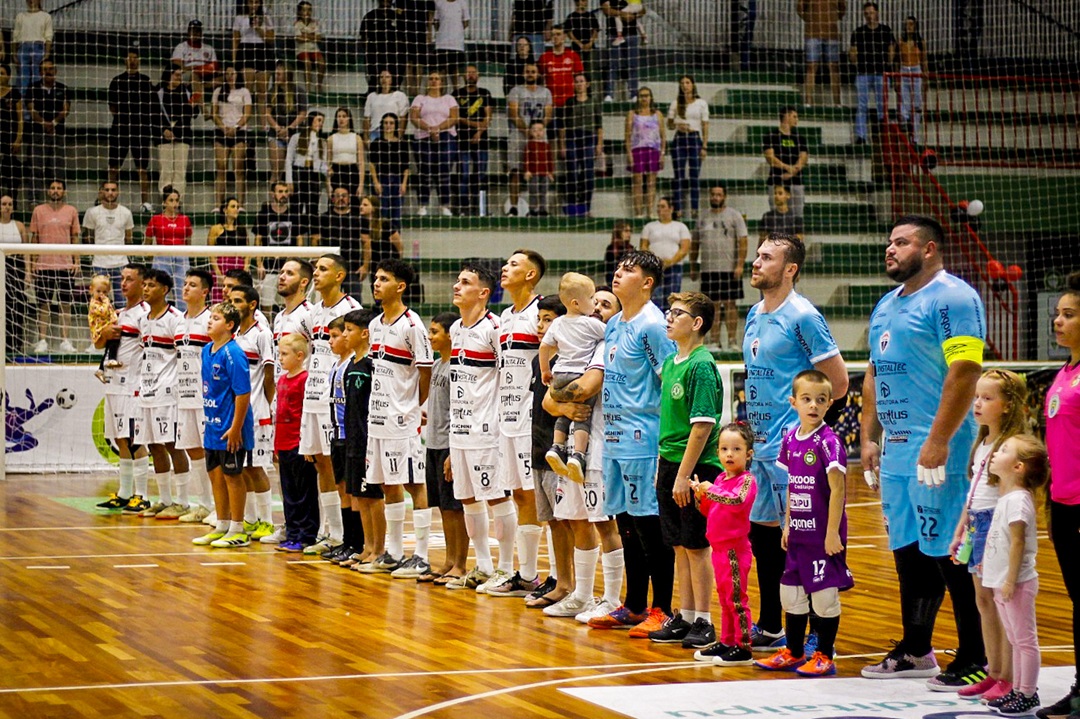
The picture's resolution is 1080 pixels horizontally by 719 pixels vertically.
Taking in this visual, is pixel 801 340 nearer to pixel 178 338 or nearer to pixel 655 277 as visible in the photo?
pixel 655 277

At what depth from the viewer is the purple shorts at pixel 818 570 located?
613cm

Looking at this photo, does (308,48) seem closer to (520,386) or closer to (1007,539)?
(520,386)

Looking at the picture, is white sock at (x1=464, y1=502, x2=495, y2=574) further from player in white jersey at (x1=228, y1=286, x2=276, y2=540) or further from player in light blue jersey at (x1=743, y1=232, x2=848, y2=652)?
player in white jersey at (x1=228, y1=286, x2=276, y2=540)

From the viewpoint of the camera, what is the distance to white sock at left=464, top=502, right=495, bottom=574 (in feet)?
28.3

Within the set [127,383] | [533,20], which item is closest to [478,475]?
[127,383]

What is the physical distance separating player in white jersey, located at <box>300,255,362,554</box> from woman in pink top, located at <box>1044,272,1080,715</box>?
557 cm

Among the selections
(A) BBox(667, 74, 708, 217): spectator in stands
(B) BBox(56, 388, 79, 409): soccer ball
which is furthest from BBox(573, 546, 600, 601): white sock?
(A) BBox(667, 74, 708, 217): spectator in stands

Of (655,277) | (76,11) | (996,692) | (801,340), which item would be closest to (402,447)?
(655,277)

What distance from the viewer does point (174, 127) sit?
17953mm

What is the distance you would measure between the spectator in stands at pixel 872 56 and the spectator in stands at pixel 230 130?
8.73 metres

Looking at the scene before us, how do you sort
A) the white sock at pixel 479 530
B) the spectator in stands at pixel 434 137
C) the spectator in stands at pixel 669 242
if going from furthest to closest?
the spectator in stands at pixel 434 137, the spectator in stands at pixel 669 242, the white sock at pixel 479 530

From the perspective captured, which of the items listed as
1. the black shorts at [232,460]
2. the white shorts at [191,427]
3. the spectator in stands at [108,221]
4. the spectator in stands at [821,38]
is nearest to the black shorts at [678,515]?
the black shorts at [232,460]

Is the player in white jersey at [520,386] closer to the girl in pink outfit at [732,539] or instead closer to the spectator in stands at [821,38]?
the girl in pink outfit at [732,539]

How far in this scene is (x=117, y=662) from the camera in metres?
6.42
